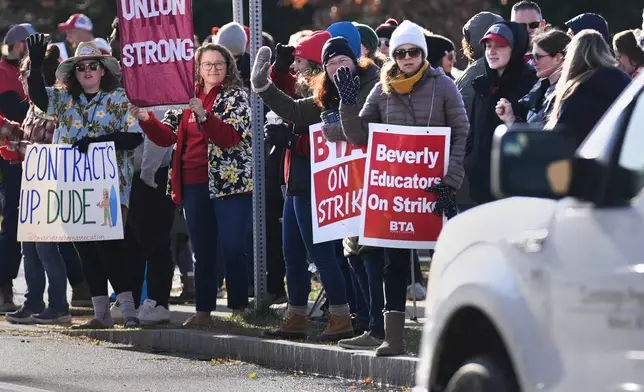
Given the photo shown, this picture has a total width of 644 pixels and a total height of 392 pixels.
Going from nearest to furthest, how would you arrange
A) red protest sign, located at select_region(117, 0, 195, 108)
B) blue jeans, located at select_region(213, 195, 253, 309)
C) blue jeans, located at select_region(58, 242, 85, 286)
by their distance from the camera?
red protest sign, located at select_region(117, 0, 195, 108) < blue jeans, located at select_region(213, 195, 253, 309) < blue jeans, located at select_region(58, 242, 85, 286)

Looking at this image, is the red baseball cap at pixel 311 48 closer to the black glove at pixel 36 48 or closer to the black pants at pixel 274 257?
the black glove at pixel 36 48

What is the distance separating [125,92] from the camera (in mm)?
11500

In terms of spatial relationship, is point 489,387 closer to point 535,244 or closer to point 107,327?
point 535,244

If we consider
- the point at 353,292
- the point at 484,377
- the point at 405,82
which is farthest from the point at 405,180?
the point at 484,377

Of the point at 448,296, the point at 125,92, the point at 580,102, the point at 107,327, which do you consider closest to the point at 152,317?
the point at 107,327

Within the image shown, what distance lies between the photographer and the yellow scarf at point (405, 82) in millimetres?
9359

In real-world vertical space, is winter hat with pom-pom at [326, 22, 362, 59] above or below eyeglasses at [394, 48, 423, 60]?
above

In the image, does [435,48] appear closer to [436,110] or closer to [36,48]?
[436,110]

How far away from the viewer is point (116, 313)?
12703mm

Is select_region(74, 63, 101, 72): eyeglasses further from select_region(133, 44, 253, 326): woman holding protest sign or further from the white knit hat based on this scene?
the white knit hat

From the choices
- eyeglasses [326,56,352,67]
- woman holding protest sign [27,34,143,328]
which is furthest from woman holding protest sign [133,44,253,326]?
eyeglasses [326,56,352,67]

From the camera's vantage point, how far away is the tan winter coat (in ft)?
30.9

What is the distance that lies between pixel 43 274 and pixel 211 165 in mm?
2371

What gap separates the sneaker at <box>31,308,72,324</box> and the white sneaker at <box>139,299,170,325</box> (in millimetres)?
860
